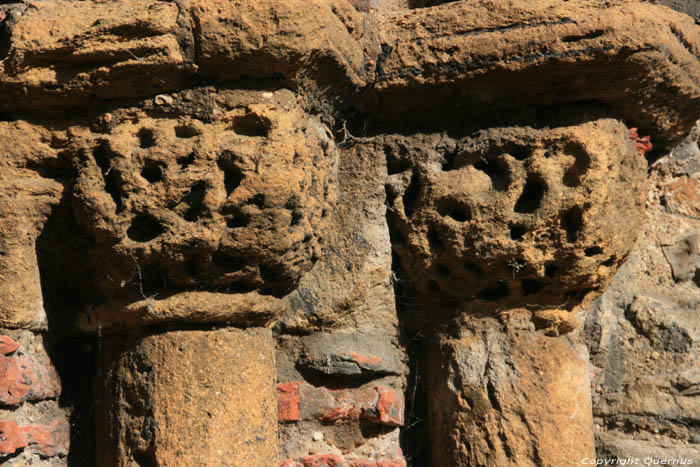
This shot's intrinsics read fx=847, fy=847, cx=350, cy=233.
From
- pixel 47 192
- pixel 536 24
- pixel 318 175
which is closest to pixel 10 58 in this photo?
pixel 47 192

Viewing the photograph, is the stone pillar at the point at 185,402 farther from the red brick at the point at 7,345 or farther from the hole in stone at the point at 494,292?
the hole in stone at the point at 494,292

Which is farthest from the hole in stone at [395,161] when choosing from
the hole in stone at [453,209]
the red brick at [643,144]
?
the red brick at [643,144]

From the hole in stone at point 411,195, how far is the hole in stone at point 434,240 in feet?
0.24

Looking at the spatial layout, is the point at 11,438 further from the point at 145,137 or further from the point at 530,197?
the point at 530,197

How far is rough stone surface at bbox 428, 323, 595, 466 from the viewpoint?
6.52 ft

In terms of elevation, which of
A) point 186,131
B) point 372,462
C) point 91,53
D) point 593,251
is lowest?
point 372,462

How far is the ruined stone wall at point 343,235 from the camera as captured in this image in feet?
5.68

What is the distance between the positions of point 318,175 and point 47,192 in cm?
59

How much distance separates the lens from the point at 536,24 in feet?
6.24

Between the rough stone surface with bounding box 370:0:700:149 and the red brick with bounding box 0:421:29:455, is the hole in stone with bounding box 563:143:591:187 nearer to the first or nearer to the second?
→ the rough stone surface with bounding box 370:0:700:149

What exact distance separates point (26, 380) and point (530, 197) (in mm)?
1187

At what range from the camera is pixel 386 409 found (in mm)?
2084

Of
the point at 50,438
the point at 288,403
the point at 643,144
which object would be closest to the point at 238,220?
the point at 288,403

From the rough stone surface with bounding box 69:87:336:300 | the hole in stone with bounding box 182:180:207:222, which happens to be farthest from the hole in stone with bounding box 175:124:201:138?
the hole in stone with bounding box 182:180:207:222
